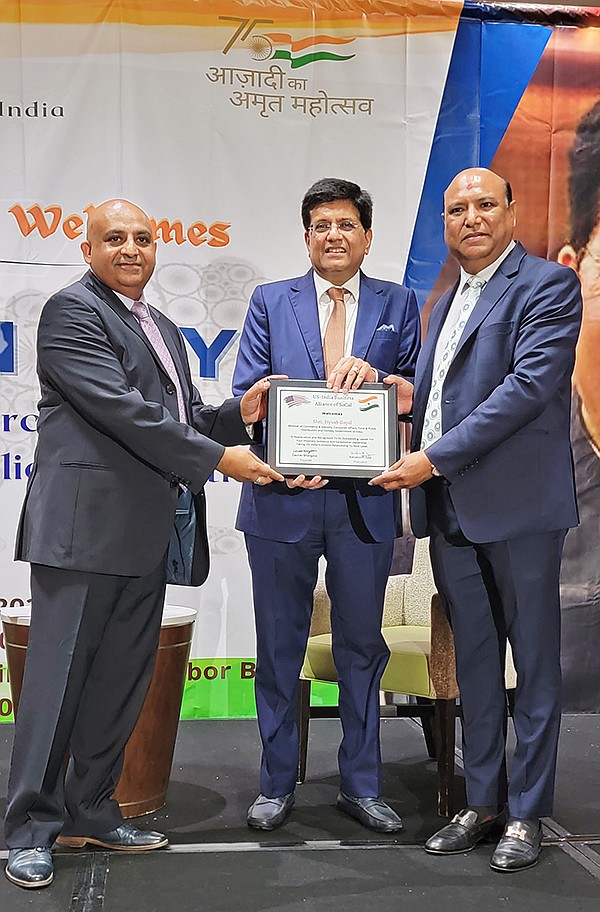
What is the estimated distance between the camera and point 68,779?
9.81ft

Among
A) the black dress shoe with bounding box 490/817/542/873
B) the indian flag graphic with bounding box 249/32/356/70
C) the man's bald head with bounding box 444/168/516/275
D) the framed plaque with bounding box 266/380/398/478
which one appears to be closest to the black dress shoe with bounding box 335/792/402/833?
the black dress shoe with bounding box 490/817/542/873

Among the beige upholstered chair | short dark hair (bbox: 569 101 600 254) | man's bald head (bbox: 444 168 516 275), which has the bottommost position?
the beige upholstered chair

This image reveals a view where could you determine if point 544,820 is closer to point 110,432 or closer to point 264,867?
point 264,867

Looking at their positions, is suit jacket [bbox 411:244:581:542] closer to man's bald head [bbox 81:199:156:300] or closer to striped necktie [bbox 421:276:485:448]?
striped necktie [bbox 421:276:485:448]

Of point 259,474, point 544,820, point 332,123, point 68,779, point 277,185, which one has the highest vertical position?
point 332,123

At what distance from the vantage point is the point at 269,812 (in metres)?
3.21

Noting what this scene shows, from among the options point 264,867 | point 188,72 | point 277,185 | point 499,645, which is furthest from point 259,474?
point 188,72

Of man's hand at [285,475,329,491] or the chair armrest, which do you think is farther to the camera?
the chair armrest

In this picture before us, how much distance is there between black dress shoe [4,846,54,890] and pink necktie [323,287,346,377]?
162 cm

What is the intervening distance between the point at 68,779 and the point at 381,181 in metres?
2.90

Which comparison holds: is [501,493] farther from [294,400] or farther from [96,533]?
[96,533]

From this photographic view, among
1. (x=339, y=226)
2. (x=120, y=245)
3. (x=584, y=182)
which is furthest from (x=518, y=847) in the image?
(x=584, y=182)

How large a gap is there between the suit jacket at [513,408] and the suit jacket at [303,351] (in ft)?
1.02

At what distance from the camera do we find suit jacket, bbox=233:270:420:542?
3.19m
